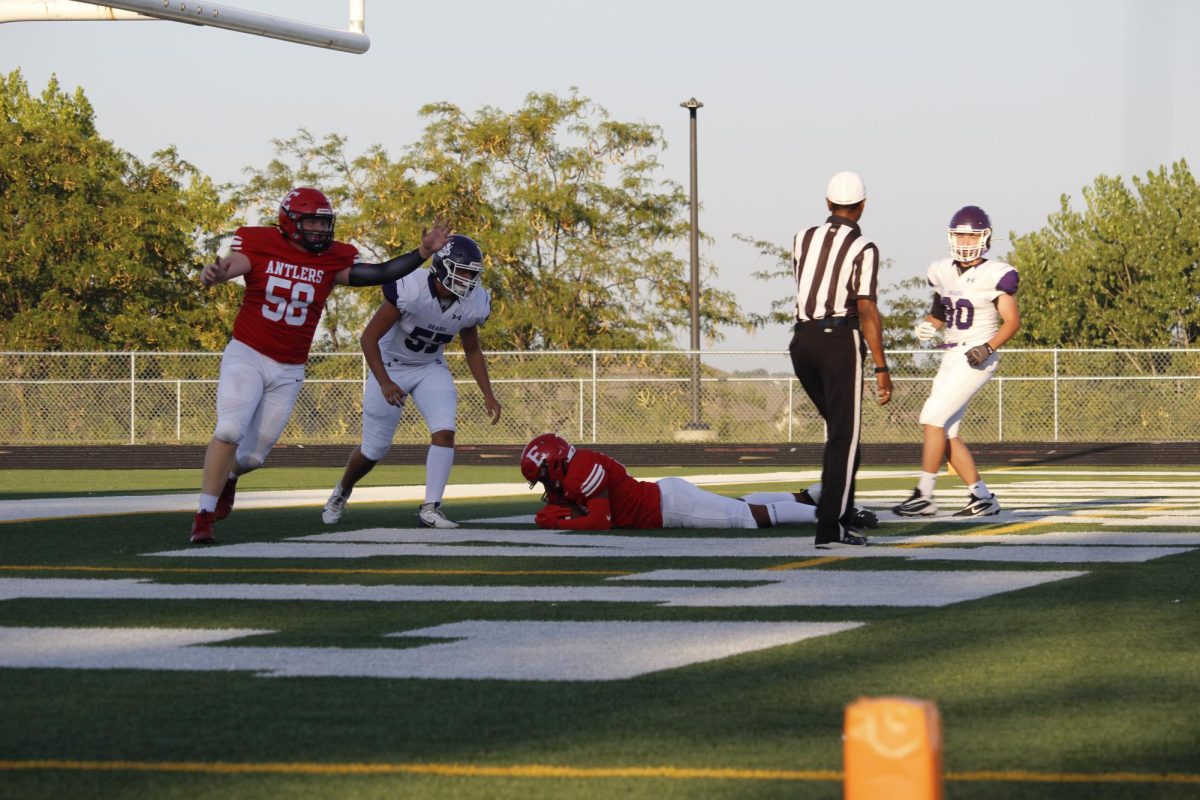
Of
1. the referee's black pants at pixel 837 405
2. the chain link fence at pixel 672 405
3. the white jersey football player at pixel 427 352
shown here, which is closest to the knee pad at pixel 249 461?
the white jersey football player at pixel 427 352

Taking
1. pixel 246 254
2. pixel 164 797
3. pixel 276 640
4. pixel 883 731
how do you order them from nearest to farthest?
pixel 883 731, pixel 164 797, pixel 276 640, pixel 246 254

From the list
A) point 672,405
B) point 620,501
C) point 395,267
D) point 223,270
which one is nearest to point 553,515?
point 620,501

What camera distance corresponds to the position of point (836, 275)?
938cm

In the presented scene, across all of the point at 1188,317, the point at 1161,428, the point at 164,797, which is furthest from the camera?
the point at 1188,317

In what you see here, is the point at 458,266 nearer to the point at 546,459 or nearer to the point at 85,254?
the point at 546,459

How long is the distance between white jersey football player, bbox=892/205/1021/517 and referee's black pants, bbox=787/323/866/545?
85.5 inches

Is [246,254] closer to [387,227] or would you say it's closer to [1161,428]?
[1161,428]

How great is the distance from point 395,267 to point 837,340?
100 inches

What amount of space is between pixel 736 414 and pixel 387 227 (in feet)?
47.5

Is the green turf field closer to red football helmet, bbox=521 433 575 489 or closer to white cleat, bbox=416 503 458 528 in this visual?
red football helmet, bbox=521 433 575 489

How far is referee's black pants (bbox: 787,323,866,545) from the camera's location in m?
9.33

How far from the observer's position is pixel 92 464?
86.1 ft

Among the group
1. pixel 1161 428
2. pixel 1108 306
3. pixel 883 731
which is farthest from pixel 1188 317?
pixel 883 731

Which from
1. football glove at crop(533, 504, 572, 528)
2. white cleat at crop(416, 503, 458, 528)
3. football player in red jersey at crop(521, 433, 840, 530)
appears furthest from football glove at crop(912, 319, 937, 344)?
white cleat at crop(416, 503, 458, 528)
